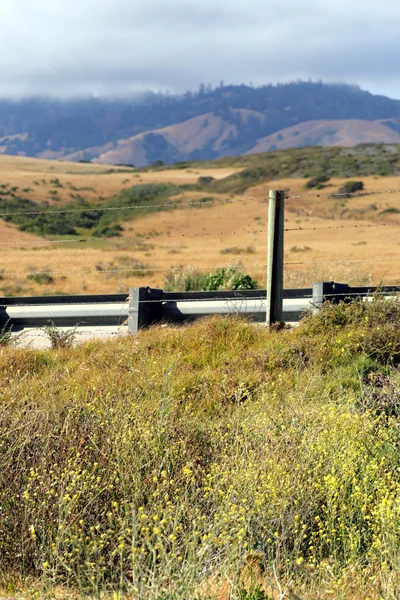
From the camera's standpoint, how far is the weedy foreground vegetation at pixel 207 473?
3.71m

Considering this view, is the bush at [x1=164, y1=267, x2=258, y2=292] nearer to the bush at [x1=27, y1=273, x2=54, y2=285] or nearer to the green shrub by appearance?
the bush at [x1=27, y1=273, x2=54, y2=285]

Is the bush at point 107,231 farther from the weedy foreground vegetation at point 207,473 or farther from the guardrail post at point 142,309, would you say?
the weedy foreground vegetation at point 207,473

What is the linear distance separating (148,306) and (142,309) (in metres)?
0.13

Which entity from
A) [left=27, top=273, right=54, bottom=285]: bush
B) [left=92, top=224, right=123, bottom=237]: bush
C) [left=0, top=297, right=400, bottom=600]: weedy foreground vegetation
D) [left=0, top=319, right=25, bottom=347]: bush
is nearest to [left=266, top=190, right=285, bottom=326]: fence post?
[left=0, top=297, right=400, bottom=600]: weedy foreground vegetation

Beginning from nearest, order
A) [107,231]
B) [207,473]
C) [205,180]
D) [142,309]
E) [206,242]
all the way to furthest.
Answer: [207,473], [142,309], [206,242], [107,231], [205,180]

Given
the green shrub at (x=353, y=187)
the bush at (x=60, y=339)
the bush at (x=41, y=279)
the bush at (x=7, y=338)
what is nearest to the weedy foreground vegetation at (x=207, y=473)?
the bush at (x=60, y=339)

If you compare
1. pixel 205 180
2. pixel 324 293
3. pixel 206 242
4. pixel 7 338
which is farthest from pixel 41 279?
pixel 205 180

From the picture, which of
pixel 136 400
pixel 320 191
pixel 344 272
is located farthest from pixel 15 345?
pixel 320 191

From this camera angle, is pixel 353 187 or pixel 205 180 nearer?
pixel 353 187

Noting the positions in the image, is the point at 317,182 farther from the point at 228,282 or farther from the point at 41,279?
the point at 228,282

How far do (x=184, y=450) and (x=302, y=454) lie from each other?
0.68 metres

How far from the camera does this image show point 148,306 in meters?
8.41

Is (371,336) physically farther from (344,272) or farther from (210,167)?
(210,167)

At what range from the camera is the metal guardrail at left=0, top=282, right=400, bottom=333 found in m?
8.24
